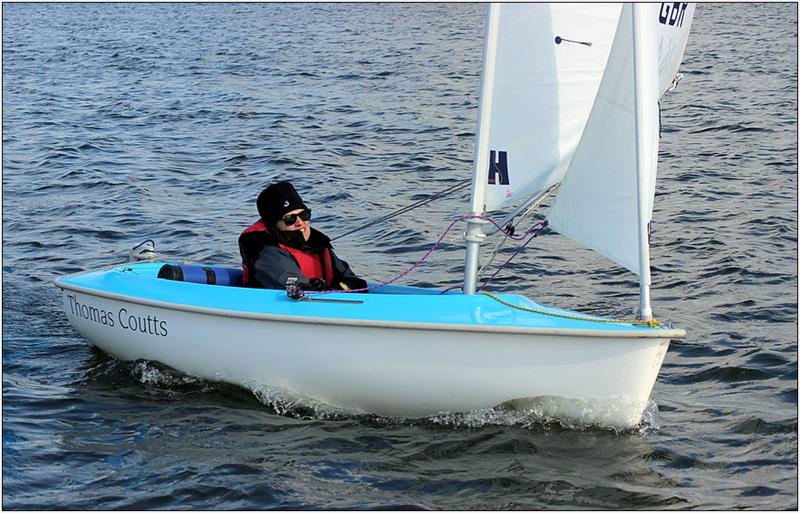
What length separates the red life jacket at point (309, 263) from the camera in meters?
6.05

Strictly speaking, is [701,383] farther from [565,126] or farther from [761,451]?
[565,126]

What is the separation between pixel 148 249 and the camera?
23.4 ft

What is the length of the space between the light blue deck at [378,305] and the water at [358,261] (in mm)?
510

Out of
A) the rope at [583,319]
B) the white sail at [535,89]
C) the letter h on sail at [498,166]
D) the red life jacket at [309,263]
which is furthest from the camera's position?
the red life jacket at [309,263]

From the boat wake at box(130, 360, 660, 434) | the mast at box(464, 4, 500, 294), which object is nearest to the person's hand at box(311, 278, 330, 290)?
the boat wake at box(130, 360, 660, 434)

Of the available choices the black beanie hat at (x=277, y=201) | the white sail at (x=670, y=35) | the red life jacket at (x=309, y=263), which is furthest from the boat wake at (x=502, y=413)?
the white sail at (x=670, y=35)

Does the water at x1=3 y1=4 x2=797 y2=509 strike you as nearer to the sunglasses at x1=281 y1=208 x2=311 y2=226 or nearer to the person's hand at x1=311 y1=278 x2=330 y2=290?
the person's hand at x1=311 y1=278 x2=330 y2=290

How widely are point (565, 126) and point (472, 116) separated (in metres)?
10.1

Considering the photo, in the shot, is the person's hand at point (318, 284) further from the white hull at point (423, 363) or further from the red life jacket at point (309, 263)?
the white hull at point (423, 363)

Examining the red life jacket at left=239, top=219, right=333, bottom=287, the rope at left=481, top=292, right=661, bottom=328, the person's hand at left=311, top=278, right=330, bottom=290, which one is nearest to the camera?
the rope at left=481, top=292, right=661, bottom=328

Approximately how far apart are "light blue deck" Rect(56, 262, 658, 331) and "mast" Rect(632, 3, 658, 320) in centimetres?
25

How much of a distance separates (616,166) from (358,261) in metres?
4.00

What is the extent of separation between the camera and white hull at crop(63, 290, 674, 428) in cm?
498

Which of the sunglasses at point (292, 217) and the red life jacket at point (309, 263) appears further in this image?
the red life jacket at point (309, 263)
